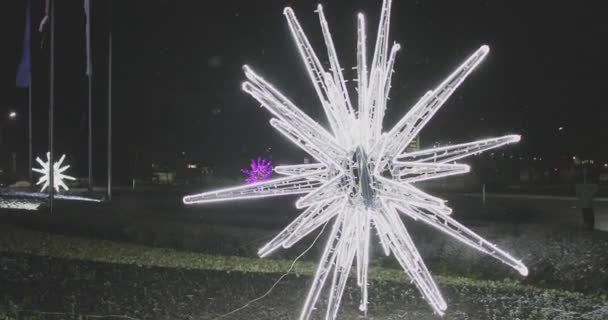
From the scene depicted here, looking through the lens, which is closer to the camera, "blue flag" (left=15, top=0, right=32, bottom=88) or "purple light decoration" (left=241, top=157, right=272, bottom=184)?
"blue flag" (left=15, top=0, right=32, bottom=88)

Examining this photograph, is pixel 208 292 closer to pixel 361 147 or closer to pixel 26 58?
pixel 361 147

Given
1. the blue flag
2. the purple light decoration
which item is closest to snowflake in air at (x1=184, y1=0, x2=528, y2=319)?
the blue flag

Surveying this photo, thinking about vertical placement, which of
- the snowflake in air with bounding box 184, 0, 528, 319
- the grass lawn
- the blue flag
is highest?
the blue flag

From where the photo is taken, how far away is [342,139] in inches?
243

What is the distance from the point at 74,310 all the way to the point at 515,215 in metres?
16.6

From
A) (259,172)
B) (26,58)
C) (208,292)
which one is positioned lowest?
(208,292)

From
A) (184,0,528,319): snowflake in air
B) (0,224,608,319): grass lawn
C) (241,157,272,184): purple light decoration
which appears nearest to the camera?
(184,0,528,319): snowflake in air

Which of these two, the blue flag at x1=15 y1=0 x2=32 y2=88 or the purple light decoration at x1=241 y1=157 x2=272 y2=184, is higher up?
the blue flag at x1=15 y1=0 x2=32 y2=88

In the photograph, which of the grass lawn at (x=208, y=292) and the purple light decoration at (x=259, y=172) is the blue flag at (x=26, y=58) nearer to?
the purple light decoration at (x=259, y=172)

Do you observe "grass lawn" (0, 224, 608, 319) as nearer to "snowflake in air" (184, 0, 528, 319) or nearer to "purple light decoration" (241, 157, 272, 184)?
"snowflake in air" (184, 0, 528, 319)

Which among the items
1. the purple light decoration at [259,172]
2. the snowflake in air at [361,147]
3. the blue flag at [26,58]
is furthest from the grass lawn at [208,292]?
the purple light decoration at [259,172]

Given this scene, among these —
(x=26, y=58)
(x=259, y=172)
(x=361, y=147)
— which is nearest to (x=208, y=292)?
(x=361, y=147)

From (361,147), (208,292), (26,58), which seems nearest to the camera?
(361,147)

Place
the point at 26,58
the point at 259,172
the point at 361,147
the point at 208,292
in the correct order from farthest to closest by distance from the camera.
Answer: the point at 259,172, the point at 26,58, the point at 208,292, the point at 361,147
